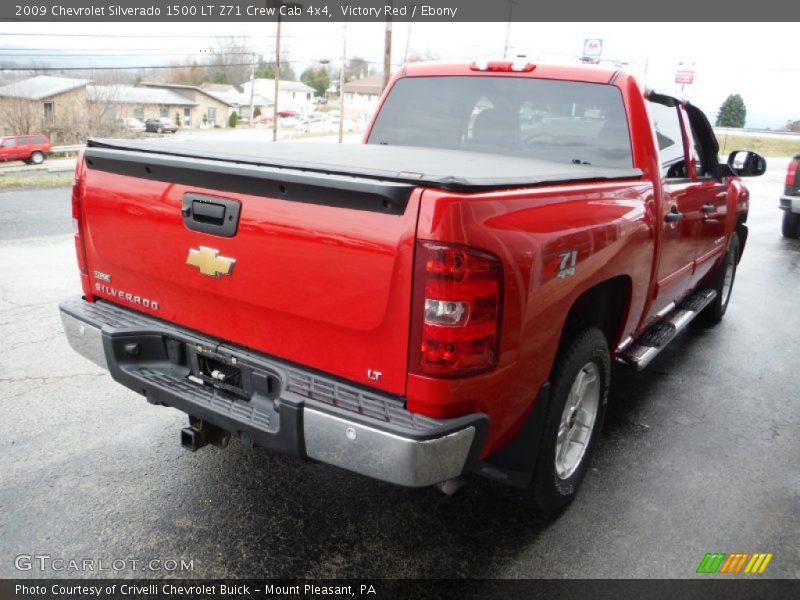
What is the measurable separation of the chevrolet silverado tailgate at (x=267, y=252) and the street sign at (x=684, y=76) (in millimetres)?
28035

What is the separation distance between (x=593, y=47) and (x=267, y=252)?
3729 cm

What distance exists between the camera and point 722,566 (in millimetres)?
2768

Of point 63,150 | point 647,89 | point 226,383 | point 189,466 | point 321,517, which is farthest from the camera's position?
point 63,150

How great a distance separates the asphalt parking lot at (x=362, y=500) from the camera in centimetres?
273

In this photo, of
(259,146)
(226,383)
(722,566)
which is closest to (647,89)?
(259,146)

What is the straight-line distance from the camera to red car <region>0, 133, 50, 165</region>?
37375 millimetres

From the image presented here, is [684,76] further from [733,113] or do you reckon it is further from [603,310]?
[733,113]

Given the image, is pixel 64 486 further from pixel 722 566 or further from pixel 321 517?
pixel 722 566

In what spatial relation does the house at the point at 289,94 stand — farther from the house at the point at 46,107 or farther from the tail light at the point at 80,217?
the tail light at the point at 80,217

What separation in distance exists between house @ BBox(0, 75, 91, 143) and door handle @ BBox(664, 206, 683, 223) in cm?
6402

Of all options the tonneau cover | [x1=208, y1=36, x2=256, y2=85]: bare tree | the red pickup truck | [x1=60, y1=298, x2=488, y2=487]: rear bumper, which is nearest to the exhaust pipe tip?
the red pickup truck

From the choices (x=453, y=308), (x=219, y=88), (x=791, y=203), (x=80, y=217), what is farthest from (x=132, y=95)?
(x=453, y=308)

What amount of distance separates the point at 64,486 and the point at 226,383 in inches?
46.3

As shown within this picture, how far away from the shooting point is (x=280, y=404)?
2.28 meters
